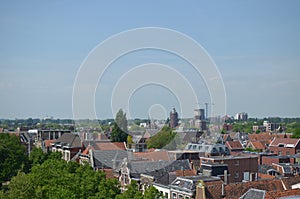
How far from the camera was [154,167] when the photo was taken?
52375 millimetres

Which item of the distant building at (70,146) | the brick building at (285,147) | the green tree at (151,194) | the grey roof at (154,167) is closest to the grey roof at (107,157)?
the grey roof at (154,167)

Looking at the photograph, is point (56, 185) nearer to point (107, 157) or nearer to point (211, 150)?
point (107, 157)

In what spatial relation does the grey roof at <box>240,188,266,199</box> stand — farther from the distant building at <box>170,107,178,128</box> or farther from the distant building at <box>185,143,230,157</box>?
the distant building at <box>170,107,178,128</box>

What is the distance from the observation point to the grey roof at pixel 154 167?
5072 cm

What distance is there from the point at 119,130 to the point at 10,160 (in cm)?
3834

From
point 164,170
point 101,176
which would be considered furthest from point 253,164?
point 101,176

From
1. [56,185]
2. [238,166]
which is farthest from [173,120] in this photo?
[56,185]

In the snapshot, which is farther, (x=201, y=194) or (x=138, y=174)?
(x=138, y=174)

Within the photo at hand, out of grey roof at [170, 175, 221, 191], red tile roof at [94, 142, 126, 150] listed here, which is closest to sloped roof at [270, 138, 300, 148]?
red tile roof at [94, 142, 126, 150]

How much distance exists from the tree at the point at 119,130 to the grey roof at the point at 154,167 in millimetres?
48880

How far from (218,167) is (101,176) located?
51.9ft

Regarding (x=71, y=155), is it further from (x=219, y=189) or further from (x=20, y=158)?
(x=219, y=189)

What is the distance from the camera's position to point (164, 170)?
167 ft

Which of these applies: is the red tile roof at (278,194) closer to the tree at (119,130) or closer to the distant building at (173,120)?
the tree at (119,130)
